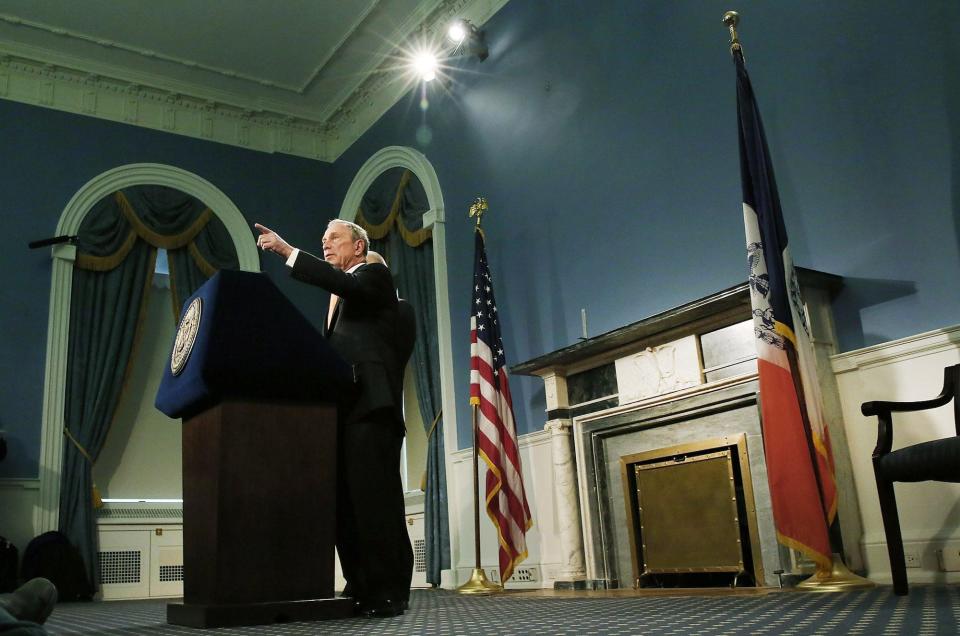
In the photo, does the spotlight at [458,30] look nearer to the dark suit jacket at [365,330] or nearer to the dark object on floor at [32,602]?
the dark suit jacket at [365,330]

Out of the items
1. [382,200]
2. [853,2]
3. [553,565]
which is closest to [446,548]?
[553,565]

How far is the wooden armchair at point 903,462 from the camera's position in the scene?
101 inches

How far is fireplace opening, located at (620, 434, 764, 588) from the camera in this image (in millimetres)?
4004

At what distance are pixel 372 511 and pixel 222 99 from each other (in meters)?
6.90

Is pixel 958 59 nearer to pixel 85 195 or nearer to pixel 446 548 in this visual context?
pixel 446 548

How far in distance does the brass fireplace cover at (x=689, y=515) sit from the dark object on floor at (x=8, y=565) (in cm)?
433

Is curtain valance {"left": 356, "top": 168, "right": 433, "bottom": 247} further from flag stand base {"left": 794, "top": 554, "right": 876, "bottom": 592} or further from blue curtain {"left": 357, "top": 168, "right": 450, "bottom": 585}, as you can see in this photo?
flag stand base {"left": 794, "top": 554, "right": 876, "bottom": 592}

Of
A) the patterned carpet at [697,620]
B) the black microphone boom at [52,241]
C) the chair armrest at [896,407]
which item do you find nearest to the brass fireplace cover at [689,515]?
the chair armrest at [896,407]

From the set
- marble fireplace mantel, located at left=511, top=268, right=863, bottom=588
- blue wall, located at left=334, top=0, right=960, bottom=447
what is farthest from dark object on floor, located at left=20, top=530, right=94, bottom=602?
marble fireplace mantel, located at left=511, top=268, right=863, bottom=588

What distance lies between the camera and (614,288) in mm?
5133

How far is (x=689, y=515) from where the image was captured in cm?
429

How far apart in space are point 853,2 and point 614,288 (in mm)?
1972

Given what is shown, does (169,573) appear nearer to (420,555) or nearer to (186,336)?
(420,555)

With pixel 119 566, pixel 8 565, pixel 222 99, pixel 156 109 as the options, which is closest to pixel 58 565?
pixel 8 565
